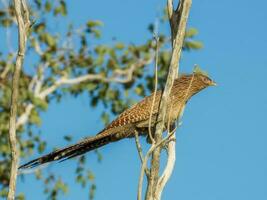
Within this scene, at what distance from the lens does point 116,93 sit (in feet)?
62.3

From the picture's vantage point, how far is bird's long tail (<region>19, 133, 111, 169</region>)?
4977 millimetres

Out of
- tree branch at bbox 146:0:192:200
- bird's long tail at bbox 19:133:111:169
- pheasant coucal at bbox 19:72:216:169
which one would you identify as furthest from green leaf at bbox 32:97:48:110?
tree branch at bbox 146:0:192:200

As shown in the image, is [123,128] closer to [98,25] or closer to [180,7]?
[180,7]

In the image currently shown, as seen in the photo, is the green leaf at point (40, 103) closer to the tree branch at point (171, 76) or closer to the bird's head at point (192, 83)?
the bird's head at point (192, 83)

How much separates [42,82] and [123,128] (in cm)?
1130

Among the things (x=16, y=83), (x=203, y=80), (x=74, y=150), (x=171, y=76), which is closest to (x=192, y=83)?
(x=203, y=80)

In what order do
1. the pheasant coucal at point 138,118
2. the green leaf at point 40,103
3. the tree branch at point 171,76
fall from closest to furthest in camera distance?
1. the tree branch at point 171,76
2. the pheasant coucal at point 138,118
3. the green leaf at point 40,103

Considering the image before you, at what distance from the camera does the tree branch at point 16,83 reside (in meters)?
3.41

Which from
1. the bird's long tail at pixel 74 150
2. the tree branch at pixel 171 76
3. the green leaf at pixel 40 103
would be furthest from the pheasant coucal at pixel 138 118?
the green leaf at pixel 40 103

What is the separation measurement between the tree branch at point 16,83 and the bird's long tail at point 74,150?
106 centimetres

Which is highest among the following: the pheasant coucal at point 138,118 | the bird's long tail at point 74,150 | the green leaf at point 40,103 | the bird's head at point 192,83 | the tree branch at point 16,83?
the green leaf at point 40,103

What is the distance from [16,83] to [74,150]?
7.86 feet

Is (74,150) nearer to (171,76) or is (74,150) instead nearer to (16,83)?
(171,76)

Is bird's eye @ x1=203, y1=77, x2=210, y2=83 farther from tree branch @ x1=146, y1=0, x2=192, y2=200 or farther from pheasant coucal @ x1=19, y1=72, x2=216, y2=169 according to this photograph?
tree branch @ x1=146, y1=0, x2=192, y2=200
